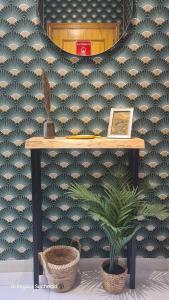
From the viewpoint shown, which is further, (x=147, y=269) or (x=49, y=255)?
(x=147, y=269)

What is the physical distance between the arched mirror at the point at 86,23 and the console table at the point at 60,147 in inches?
24.5

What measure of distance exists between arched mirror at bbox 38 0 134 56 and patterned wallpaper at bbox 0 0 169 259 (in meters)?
0.06

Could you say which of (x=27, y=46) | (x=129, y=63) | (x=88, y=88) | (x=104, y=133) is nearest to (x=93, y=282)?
(x=104, y=133)

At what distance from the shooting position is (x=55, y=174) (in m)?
2.13

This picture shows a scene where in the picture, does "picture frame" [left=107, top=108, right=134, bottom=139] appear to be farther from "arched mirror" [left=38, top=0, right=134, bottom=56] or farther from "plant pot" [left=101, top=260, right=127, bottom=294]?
"plant pot" [left=101, top=260, right=127, bottom=294]

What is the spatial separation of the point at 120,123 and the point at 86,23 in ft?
2.27

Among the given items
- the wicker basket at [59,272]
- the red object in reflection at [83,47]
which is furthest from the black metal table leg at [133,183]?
the red object in reflection at [83,47]

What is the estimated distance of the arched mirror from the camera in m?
2.01

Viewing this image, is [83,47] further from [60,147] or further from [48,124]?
[60,147]

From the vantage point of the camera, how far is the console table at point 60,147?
177 centimetres

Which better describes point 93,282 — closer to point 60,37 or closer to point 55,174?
point 55,174

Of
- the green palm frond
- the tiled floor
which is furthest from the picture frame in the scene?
the tiled floor

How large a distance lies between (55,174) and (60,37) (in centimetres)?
91

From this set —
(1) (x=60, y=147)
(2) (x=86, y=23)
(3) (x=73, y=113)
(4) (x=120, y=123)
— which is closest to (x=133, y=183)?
(4) (x=120, y=123)
